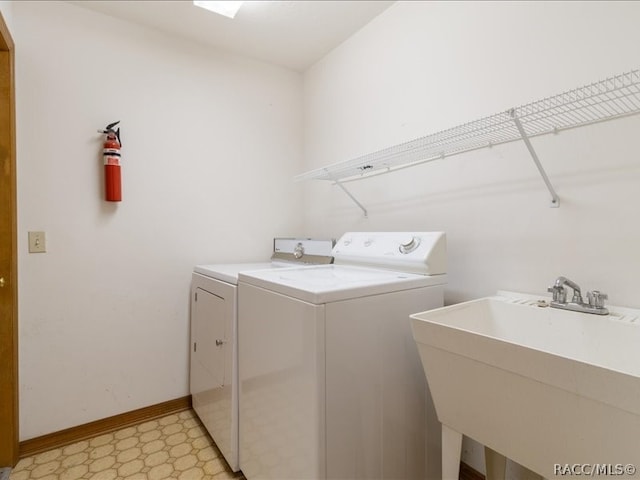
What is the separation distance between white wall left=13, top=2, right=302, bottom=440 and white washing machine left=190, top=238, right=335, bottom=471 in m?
0.21

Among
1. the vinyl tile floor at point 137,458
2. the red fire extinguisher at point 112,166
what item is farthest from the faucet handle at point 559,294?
the red fire extinguisher at point 112,166

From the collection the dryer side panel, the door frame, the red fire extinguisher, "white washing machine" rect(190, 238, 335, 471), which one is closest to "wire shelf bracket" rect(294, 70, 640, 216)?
"white washing machine" rect(190, 238, 335, 471)

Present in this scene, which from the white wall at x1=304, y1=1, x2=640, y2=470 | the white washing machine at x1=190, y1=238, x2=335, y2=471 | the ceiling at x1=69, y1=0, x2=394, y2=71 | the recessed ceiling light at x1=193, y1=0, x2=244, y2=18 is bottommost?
the white washing machine at x1=190, y1=238, x2=335, y2=471

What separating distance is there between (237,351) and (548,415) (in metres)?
1.20

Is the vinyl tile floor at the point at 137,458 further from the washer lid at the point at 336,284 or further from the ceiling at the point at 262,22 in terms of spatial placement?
the ceiling at the point at 262,22

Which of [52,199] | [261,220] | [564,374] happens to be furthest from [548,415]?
[52,199]

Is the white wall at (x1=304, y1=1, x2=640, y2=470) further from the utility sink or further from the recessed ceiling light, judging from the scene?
the recessed ceiling light

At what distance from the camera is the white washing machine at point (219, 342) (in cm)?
157

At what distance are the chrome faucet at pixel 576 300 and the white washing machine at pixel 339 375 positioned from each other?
424 mm

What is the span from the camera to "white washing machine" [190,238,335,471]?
157cm

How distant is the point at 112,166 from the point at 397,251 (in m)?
1.65

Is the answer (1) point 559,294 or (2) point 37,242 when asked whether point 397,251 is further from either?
(2) point 37,242

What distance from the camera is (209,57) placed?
230 centimetres

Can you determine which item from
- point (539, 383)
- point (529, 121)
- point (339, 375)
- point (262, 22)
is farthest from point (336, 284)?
point (262, 22)
